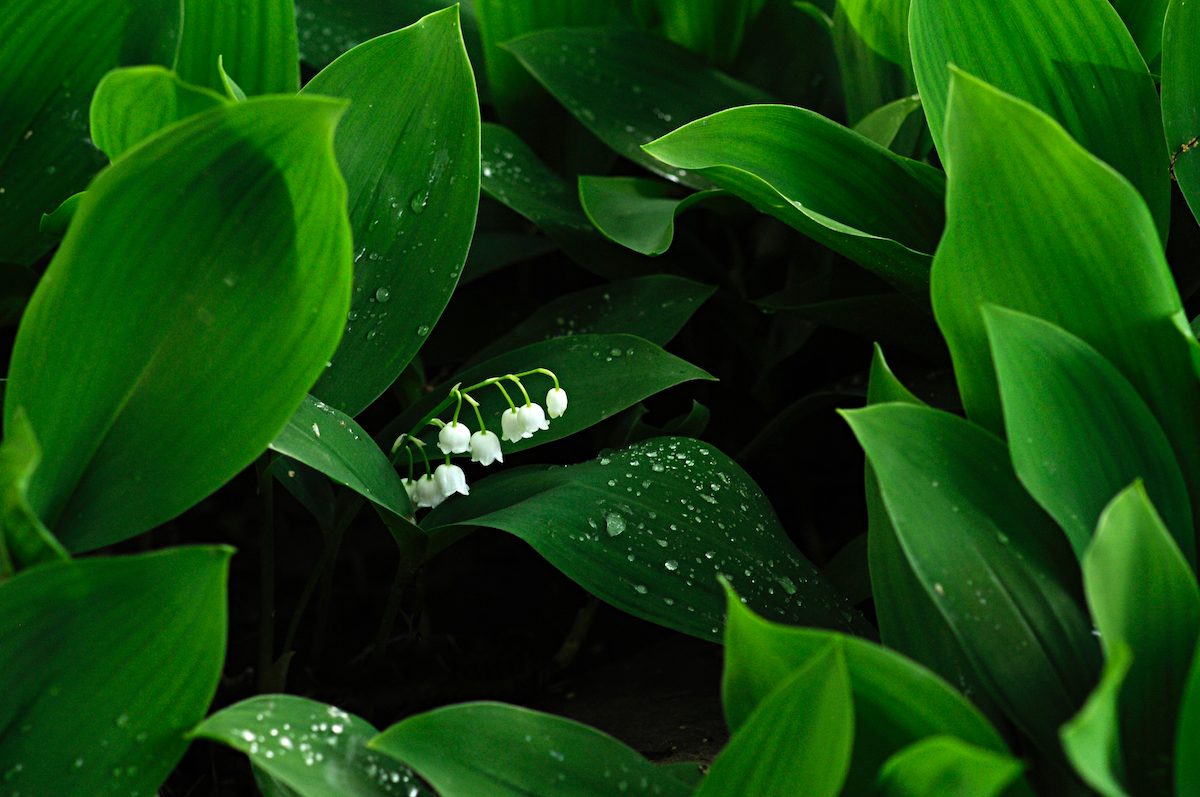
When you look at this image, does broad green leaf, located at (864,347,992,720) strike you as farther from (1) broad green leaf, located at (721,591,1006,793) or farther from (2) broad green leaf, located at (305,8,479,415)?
(2) broad green leaf, located at (305,8,479,415)

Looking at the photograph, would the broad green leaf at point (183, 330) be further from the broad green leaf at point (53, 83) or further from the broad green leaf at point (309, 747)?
the broad green leaf at point (53, 83)

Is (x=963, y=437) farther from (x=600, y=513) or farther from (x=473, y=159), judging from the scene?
(x=473, y=159)

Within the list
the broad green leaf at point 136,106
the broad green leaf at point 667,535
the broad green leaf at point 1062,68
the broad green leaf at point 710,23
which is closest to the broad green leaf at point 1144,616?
the broad green leaf at point 667,535

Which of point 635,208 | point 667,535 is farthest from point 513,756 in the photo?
point 635,208

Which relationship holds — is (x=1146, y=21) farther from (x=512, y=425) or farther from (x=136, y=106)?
(x=136, y=106)

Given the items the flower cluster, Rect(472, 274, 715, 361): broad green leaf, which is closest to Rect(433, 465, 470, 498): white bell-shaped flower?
the flower cluster
